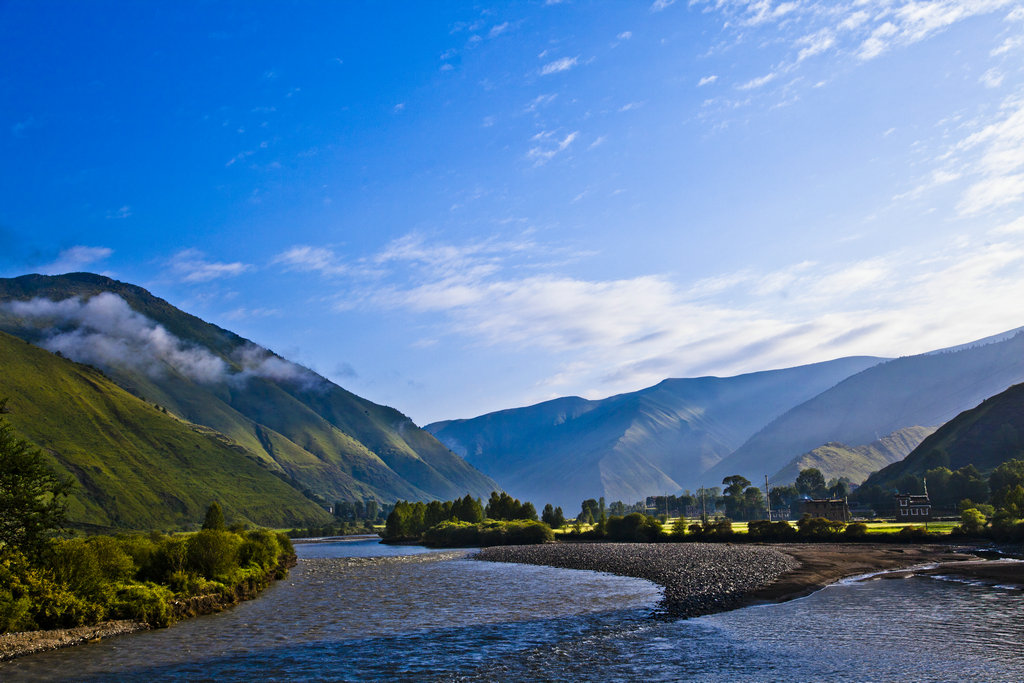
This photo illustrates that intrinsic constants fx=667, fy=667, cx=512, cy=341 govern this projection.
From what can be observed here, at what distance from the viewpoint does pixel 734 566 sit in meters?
87.8

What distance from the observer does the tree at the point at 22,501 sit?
44.6 meters

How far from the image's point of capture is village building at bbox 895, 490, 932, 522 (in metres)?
189

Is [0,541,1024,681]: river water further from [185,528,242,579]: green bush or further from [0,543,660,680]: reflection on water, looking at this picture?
[185,528,242,579]: green bush

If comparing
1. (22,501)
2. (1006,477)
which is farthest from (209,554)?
(1006,477)

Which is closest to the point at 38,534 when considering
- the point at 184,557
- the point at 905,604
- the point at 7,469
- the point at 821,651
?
the point at 7,469

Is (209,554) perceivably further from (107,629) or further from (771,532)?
(771,532)

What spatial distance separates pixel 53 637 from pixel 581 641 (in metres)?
34.7

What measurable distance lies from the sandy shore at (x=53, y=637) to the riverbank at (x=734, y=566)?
42710 mm

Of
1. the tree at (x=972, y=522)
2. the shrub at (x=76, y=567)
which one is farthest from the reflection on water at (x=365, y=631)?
the tree at (x=972, y=522)

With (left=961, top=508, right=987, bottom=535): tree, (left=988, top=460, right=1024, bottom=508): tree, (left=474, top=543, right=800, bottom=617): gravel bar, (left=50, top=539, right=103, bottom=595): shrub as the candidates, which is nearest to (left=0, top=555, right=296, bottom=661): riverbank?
(left=50, top=539, right=103, bottom=595): shrub

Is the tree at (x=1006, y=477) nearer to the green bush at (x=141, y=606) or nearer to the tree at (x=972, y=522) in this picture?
the tree at (x=972, y=522)

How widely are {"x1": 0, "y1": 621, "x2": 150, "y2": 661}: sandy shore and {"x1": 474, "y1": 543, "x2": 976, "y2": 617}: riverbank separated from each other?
140 feet

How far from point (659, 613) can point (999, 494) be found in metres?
143

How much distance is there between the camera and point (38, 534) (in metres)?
46.4
